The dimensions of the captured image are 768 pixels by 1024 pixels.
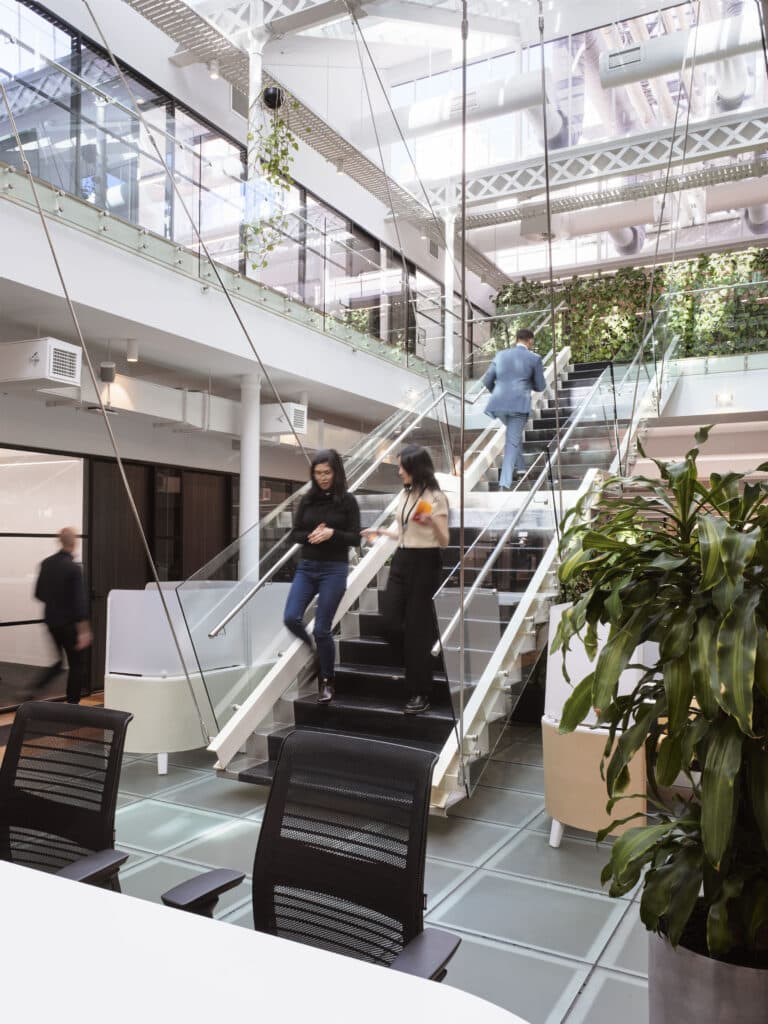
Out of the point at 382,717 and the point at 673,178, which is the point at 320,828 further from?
the point at 673,178

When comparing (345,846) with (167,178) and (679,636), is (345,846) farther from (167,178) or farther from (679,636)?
(167,178)

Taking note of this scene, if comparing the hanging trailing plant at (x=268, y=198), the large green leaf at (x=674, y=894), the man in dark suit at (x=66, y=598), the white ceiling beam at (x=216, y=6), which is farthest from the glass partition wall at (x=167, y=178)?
the large green leaf at (x=674, y=894)

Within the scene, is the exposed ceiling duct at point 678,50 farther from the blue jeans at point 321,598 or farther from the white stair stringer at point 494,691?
the blue jeans at point 321,598

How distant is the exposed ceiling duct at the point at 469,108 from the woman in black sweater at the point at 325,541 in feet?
25.9

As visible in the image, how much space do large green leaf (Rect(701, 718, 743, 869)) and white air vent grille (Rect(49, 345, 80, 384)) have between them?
204 inches

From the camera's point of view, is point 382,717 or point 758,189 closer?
point 382,717

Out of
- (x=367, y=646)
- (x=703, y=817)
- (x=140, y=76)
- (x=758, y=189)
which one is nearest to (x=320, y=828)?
(x=703, y=817)

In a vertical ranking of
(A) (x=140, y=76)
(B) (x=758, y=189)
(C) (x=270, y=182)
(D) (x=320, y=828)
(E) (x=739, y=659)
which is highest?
(B) (x=758, y=189)

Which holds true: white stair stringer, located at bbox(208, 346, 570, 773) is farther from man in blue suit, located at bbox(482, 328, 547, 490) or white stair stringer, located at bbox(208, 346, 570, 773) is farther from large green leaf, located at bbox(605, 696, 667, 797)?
large green leaf, located at bbox(605, 696, 667, 797)

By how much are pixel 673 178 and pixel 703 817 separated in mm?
12061

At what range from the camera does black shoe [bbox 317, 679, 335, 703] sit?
5.16 meters

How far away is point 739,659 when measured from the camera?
6.06 ft

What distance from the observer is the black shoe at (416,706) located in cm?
482

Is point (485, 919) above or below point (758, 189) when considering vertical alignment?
below
